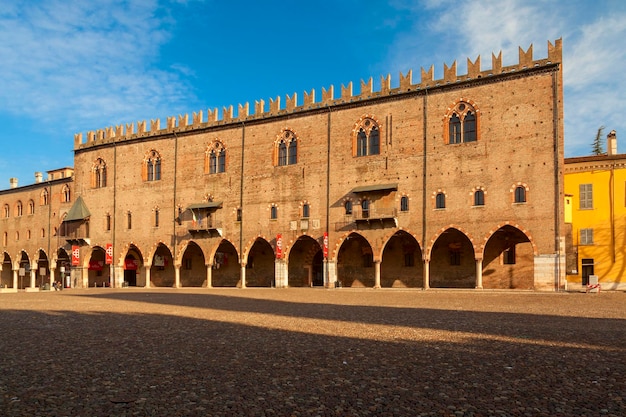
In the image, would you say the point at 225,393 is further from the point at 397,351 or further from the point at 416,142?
the point at 416,142

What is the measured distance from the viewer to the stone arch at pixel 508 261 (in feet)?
105

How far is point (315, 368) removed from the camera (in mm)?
7184

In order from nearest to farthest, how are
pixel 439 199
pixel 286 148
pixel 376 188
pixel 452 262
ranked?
pixel 439 199, pixel 376 188, pixel 452 262, pixel 286 148

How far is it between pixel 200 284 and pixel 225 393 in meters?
38.5

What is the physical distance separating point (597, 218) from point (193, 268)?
3006 centimetres

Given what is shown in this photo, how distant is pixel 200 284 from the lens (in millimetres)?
43219

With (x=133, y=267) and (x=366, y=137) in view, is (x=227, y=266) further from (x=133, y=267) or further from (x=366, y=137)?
(x=366, y=137)

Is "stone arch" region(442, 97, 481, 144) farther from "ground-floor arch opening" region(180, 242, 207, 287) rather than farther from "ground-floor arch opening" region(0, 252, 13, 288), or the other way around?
"ground-floor arch opening" region(0, 252, 13, 288)

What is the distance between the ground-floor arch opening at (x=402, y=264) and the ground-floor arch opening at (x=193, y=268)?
50.2 ft

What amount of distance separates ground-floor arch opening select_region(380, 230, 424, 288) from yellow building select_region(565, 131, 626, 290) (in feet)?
31.2

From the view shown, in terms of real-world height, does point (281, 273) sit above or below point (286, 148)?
below

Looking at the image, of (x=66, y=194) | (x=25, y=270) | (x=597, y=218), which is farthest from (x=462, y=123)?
(x=25, y=270)

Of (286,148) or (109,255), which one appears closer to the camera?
(286,148)

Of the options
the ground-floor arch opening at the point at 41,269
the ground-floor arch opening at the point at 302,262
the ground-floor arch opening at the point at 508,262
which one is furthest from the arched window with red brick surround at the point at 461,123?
the ground-floor arch opening at the point at 41,269
